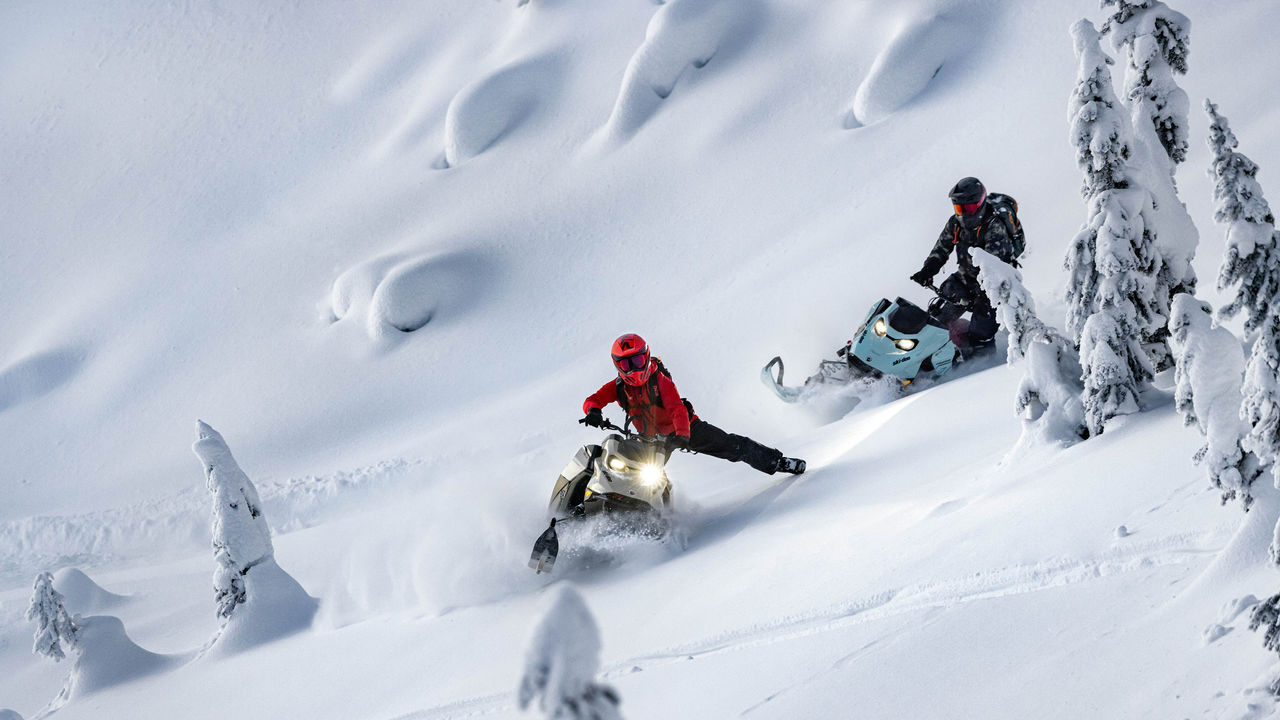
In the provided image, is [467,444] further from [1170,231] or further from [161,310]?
[161,310]

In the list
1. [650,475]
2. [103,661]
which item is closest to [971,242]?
[650,475]

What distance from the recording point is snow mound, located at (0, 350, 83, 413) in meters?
24.4

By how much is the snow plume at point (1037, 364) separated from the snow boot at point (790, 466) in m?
2.74

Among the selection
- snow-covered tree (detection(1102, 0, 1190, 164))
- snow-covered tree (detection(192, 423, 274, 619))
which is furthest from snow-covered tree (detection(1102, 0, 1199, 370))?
snow-covered tree (detection(192, 423, 274, 619))

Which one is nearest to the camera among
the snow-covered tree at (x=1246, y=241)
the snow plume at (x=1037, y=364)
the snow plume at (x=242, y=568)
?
the snow-covered tree at (x=1246, y=241)

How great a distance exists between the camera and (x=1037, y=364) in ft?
23.9

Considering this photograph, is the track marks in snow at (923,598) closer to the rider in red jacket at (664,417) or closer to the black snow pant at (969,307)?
the rider in red jacket at (664,417)

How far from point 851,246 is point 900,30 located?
25.6 ft

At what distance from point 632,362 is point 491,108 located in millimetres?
18889

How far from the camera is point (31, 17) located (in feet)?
161

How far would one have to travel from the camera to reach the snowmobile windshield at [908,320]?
10.9 m

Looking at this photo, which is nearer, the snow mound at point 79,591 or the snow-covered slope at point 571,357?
the snow-covered slope at point 571,357

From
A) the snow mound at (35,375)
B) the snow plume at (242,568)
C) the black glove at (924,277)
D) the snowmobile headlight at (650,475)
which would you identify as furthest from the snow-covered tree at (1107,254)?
the snow mound at (35,375)

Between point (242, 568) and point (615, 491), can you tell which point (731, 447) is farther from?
point (242, 568)
